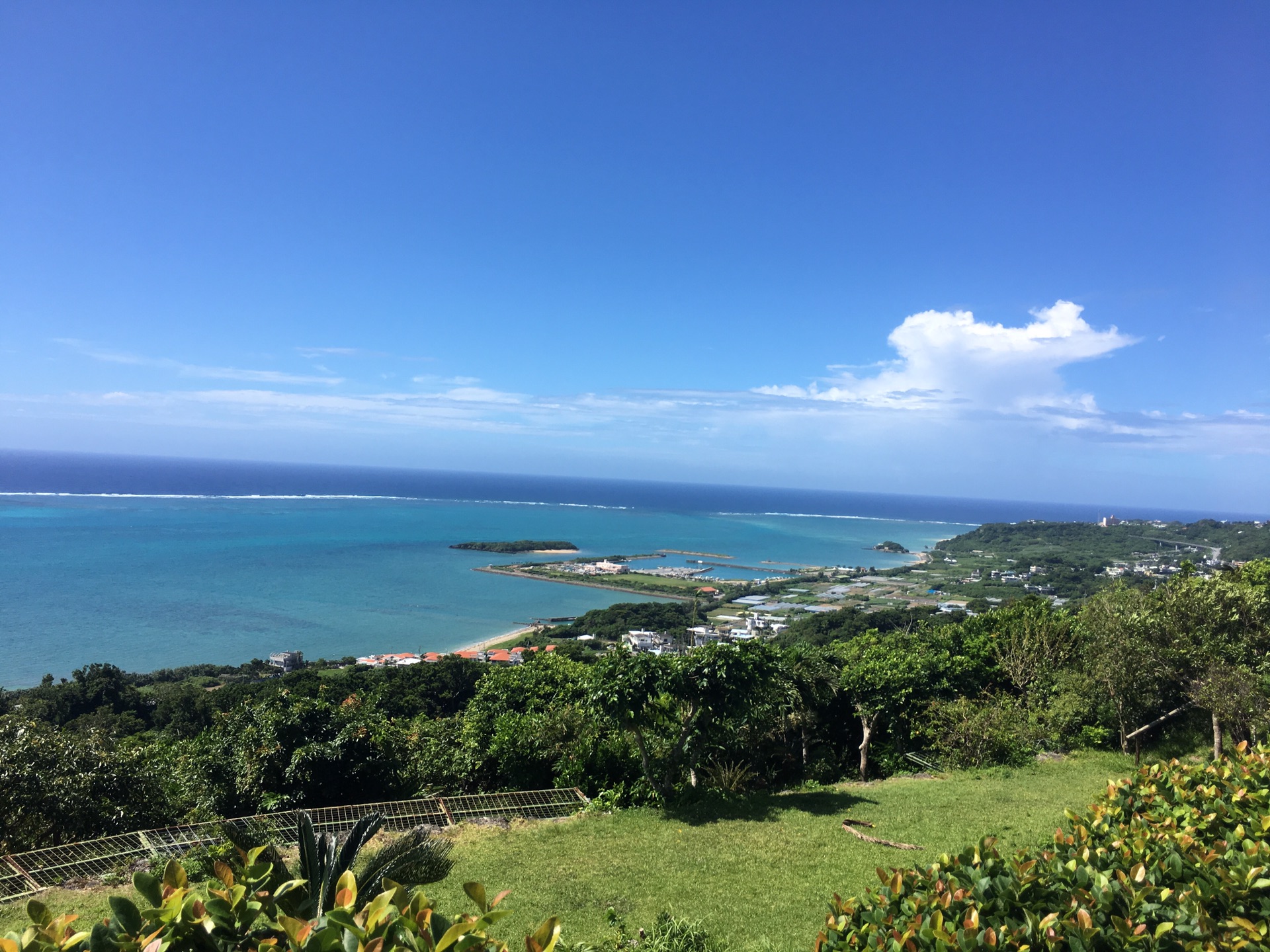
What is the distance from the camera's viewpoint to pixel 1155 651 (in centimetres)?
1030

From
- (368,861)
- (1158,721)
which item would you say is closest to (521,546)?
(1158,721)

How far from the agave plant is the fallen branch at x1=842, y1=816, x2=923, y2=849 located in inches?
209

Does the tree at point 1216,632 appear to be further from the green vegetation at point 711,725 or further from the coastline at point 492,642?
the coastline at point 492,642

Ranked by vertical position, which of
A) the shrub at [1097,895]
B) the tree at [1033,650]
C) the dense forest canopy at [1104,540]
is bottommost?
the dense forest canopy at [1104,540]

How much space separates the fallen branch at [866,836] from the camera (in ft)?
23.6

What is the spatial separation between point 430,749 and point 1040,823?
27.4 feet

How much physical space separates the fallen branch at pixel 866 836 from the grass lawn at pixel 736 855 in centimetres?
11

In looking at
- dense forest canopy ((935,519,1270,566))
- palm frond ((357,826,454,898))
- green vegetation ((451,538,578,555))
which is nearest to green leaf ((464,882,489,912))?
palm frond ((357,826,454,898))

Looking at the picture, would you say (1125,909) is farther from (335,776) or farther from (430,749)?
(430,749)

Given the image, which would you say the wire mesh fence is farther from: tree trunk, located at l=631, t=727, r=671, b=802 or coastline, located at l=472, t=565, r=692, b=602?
coastline, located at l=472, t=565, r=692, b=602

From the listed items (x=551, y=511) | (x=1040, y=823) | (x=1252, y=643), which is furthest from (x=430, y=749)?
(x=551, y=511)

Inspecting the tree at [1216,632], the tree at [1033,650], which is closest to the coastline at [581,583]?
the tree at [1033,650]

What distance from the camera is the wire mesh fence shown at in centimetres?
605

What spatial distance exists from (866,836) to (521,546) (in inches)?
2330
